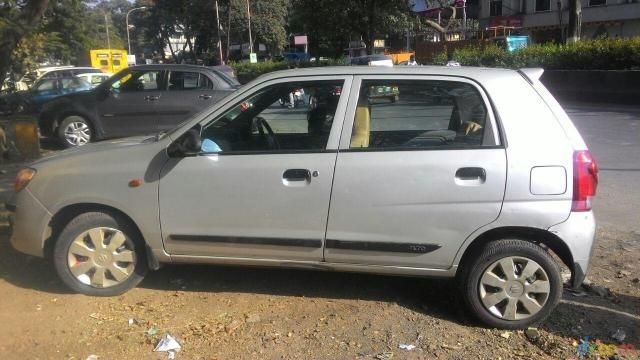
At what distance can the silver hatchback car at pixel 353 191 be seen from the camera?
12.7 ft

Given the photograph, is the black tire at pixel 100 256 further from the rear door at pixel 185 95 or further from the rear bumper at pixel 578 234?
the rear door at pixel 185 95

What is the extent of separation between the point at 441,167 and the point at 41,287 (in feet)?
10.3

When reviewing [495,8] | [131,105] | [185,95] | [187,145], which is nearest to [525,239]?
[187,145]

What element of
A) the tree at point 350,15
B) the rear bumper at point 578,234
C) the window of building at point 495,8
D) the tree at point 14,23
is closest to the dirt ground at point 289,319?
the rear bumper at point 578,234

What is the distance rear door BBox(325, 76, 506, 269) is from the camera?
12.8 feet

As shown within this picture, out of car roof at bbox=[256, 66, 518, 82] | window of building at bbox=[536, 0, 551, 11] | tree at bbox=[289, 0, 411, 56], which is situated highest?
window of building at bbox=[536, 0, 551, 11]

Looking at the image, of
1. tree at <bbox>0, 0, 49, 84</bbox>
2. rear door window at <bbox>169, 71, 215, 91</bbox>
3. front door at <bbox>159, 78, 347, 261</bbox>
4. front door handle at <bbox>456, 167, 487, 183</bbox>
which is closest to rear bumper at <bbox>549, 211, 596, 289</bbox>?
front door handle at <bbox>456, 167, 487, 183</bbox>

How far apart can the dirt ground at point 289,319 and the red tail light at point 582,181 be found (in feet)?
2.82

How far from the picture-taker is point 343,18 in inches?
1185

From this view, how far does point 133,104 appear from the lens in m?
11.2

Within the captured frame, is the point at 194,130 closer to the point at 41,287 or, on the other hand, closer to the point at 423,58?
the point at 41,287

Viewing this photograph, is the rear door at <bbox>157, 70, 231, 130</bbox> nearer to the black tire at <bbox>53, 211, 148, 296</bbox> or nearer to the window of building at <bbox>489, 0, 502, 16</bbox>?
the black tire at <bbox>53, 211, 148, 296</bbox>

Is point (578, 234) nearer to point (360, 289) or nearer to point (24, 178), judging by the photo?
point (360, 289)

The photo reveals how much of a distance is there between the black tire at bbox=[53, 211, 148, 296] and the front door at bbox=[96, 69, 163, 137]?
6.95 meters
